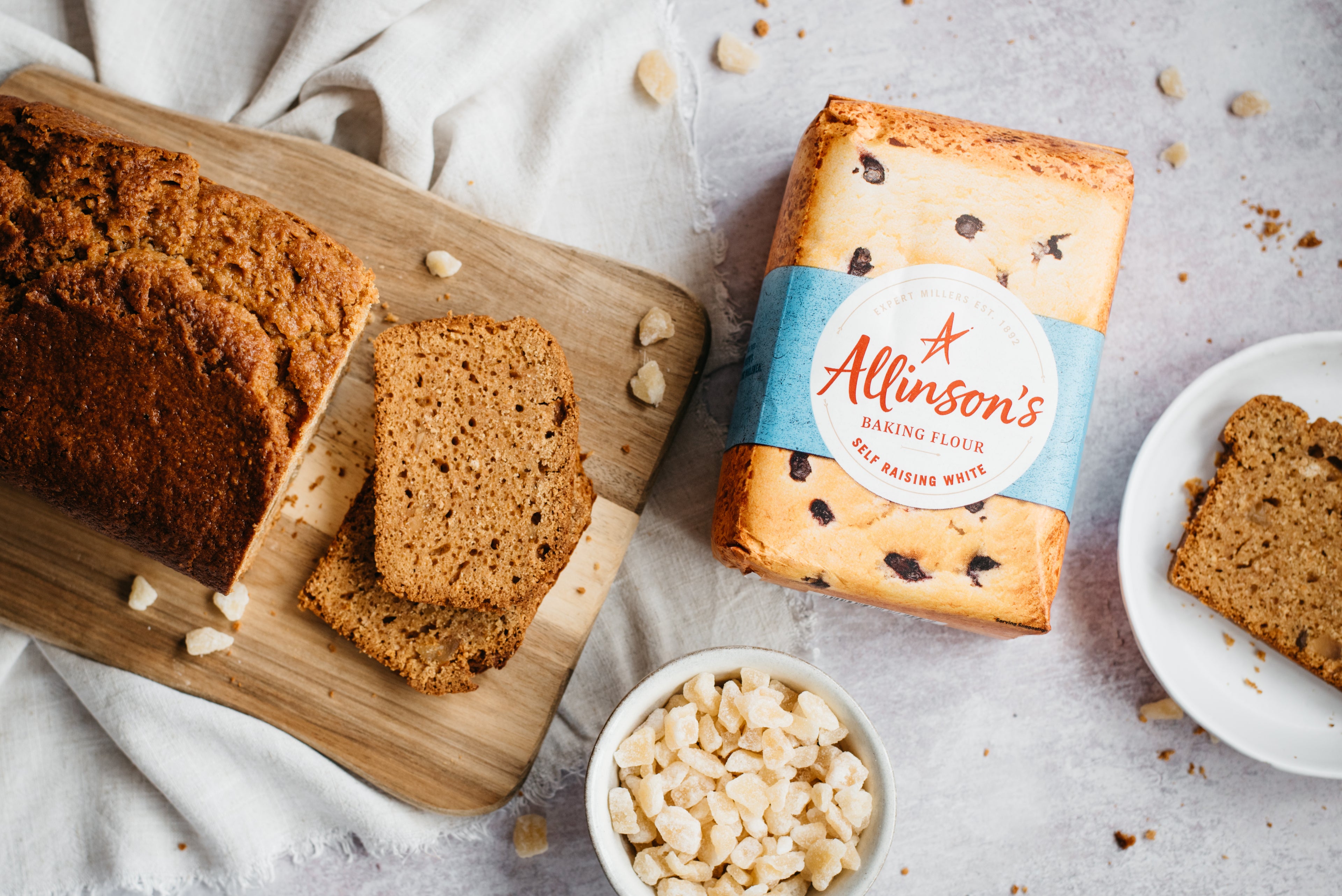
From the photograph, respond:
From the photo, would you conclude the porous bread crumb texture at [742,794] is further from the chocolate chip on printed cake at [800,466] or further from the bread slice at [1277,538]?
the bread slice at [1277,538]

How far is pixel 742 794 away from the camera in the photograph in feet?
6.16

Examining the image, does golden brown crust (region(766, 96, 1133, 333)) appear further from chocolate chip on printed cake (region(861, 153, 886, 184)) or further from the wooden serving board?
the wooden serving board

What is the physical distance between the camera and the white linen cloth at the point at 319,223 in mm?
2201

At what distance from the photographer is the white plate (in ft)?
7.39

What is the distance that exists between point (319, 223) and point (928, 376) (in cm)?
162

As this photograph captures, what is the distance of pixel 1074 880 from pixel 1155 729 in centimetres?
49

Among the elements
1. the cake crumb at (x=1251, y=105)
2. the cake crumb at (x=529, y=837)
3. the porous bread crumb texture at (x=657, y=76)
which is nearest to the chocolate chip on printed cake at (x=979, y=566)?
the cake crumb at (x=529, y=837)

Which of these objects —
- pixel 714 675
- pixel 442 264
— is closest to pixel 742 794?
pixel 714 675

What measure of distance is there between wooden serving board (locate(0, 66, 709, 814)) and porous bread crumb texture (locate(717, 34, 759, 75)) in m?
0.66

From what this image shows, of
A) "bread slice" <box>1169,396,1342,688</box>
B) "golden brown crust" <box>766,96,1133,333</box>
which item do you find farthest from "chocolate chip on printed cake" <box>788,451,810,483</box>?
"bread slice" <box>1169,396,1342,688</box>

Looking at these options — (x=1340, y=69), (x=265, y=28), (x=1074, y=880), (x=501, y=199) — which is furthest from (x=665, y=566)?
(x=1340, y=69)

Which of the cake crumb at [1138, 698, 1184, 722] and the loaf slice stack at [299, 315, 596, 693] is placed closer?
→ the loaf slice stack at [299, 315, 596, 693]

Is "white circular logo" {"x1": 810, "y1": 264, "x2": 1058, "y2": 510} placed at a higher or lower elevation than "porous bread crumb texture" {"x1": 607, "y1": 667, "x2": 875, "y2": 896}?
higher

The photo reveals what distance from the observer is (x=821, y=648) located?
2.34 meters
